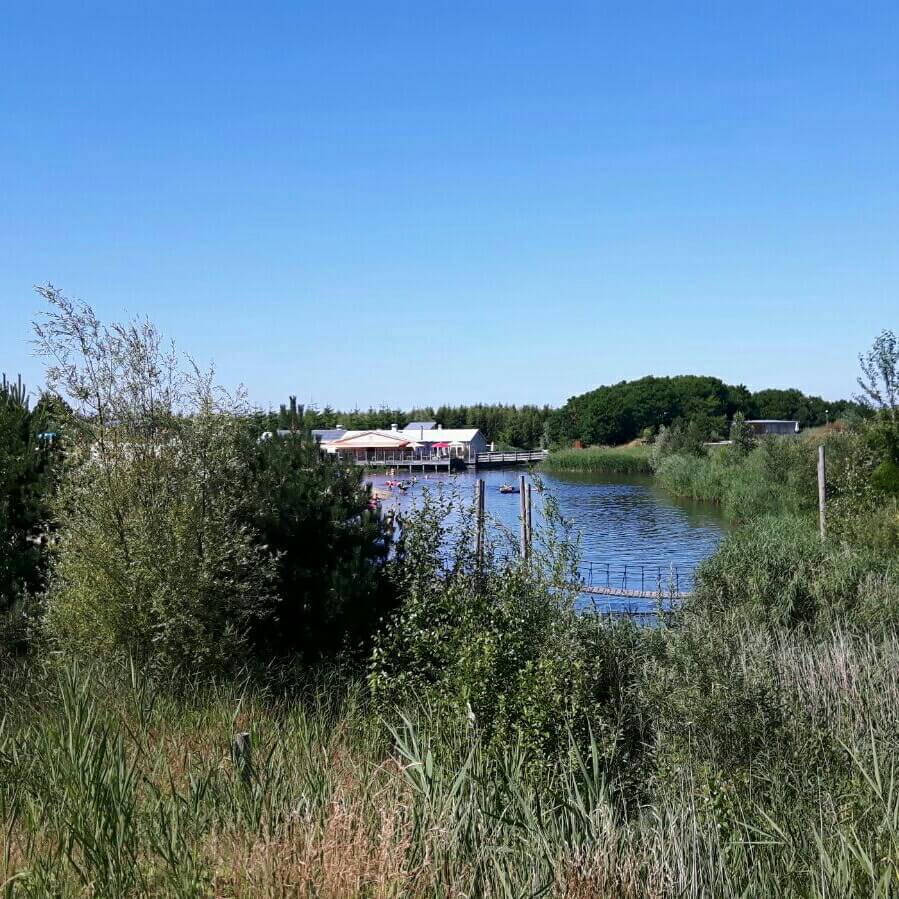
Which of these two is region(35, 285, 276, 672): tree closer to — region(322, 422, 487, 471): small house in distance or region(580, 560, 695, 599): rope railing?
region(580, 560, 695, 599): rope railing

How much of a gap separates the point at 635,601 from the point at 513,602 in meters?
9.83

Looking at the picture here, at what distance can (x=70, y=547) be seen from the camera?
7203mm

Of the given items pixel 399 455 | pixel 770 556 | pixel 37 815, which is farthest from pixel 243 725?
pixel 399 455

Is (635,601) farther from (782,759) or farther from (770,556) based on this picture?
(782,759)

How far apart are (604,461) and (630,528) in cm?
3455

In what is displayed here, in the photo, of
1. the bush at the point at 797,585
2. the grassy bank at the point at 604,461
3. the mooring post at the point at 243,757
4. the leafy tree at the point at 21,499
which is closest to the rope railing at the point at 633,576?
the bush at the point at 797,585

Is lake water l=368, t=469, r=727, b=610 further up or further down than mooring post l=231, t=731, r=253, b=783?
further down

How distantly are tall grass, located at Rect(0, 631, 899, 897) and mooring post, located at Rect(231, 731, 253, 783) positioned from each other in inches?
2.1

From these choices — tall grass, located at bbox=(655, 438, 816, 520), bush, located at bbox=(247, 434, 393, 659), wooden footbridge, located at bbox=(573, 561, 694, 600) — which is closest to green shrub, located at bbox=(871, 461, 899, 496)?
wooden footbridge, located at bbox=(573, 561, 694, 600)

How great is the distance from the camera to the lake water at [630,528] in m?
16.2

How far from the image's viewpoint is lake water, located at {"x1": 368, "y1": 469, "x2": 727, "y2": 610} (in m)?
16.2

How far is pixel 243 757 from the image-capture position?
385 cm

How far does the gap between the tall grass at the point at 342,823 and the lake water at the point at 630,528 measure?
12.6ft

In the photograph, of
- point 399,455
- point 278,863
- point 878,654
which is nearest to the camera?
point 278,863
